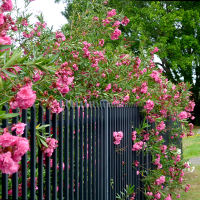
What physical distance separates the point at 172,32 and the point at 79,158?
80.9 feet

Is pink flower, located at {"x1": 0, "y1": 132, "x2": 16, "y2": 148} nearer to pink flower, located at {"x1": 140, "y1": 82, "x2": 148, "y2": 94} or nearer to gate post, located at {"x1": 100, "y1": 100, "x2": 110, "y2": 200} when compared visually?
gate post, located at {"x1": 100, "y1": 100, "x2": 110, "y2": 200}

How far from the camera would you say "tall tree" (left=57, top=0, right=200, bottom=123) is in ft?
85.9

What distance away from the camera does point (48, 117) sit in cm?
294

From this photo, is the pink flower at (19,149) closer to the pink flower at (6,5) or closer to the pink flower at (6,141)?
the pink flower at (6,141)

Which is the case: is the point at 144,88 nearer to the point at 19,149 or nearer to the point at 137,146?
the point at 137,146

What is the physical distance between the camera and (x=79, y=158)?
391 centimetres

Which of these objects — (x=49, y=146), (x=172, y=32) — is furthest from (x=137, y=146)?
(x=172, y=32)

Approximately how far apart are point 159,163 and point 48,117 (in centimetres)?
431

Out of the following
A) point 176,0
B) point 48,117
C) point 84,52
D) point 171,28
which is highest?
point 176,0

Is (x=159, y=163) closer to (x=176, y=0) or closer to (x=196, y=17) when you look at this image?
(x=196, y=17)

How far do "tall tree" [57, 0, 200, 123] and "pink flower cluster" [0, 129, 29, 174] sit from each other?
23.7 m

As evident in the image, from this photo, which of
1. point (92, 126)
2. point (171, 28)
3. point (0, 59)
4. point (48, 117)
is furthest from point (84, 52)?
point (171, 28)

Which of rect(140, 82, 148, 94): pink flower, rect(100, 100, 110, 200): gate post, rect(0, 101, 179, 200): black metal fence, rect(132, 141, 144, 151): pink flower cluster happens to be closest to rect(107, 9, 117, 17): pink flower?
rect(140, 82, 148, 94): pink flower

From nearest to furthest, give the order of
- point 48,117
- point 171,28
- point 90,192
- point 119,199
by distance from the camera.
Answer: point 48,117 < point 90,192 < point 119,199 < point 171,28
